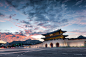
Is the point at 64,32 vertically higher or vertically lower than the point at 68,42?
higher

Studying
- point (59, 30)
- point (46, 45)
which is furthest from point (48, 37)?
point (59, 30)

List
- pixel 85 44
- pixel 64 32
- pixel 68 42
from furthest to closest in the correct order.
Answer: pixel 64 32 → pixel 68 42 → pixel 85 44

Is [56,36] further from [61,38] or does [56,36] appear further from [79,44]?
[79,44]

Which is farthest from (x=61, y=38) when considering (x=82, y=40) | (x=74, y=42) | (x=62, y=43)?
(x=82, y=40)

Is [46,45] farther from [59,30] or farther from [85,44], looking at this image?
[85,44]

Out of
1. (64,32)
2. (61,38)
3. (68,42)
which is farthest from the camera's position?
(64,32)

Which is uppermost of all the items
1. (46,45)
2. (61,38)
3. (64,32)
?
(64,32)

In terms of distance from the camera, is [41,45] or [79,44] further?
[41,45]

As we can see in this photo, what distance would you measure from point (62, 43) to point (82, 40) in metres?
12.5

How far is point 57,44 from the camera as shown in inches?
2576

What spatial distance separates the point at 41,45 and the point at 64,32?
65.9 feet

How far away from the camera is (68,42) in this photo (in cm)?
Result: 5941

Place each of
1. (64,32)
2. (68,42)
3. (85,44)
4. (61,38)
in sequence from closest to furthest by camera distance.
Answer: (85,44)
(68,42)
(61,38)
(64,32)

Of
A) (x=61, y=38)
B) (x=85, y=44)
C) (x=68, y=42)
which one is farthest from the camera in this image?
(x=61, y=38)
